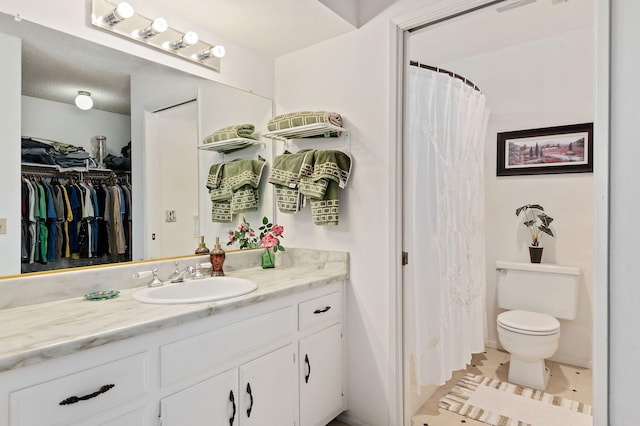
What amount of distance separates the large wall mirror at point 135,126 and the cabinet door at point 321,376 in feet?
2.64

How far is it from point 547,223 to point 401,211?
61.3 inches

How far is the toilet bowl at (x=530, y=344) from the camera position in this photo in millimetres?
2377

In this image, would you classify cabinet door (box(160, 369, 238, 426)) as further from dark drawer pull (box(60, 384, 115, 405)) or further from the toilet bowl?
the toilet bowl

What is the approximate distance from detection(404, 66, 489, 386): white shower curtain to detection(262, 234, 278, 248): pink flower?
761 millimetres

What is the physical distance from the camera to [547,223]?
2.79 m

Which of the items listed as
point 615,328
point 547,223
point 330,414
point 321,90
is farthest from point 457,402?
point 321,90

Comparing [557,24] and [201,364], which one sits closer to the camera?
[201,364]

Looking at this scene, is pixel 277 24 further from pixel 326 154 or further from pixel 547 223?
pixel 547 223

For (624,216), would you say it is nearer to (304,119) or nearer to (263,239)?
(304,119)

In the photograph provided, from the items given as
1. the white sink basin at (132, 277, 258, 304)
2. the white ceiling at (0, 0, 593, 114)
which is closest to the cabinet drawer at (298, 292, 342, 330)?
the white sink basin at (132, 277, 258, 304)

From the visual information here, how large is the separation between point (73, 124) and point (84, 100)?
0.13 m

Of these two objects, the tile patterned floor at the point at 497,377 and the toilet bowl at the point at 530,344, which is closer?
the tile patterned floor at the point at 497,377

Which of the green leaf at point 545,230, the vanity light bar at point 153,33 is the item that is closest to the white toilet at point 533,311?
the green leaf at point 545,230

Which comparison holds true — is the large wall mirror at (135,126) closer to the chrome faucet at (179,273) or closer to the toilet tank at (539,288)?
the chrome faucet at (179,273)
